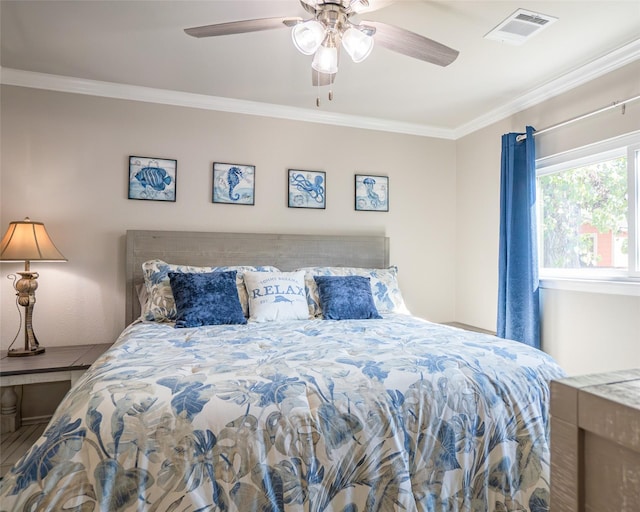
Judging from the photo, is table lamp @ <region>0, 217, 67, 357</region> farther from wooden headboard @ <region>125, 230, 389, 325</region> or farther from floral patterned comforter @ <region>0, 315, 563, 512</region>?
floral patterned comforter @ <region>0, 315, 563, 512</region>

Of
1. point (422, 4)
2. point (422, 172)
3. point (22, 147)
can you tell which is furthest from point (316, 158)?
point (22, 147)

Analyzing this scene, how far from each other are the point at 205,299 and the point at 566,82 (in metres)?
2.93

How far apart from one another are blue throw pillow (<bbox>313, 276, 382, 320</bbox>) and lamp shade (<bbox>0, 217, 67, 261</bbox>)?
5.95ft

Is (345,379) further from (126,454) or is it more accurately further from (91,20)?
(91,20)

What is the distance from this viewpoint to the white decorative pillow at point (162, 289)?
253cm

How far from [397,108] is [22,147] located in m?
2.94

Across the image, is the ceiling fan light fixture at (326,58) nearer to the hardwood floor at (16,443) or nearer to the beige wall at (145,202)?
the beige wall at (145,202)

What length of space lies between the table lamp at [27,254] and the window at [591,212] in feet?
11.7

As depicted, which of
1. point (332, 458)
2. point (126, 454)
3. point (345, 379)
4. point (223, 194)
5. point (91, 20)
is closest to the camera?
point (126, 454)

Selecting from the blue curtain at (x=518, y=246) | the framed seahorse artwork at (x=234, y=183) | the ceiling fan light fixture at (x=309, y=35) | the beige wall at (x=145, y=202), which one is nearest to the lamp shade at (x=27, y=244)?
the beige wall at (x=145, y=202)

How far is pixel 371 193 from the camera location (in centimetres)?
365

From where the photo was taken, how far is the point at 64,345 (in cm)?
281

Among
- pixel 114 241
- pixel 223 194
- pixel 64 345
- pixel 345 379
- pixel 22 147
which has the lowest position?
pixel 64 345

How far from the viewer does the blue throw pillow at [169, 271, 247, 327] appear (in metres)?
A: 2.38
